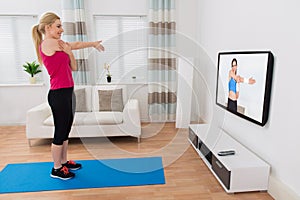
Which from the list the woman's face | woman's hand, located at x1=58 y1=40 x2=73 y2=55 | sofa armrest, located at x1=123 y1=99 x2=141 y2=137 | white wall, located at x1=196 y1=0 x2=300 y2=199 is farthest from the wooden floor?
the woman's face

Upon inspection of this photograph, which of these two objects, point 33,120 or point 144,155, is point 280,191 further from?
point 33,120

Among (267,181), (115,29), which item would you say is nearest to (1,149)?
(115,29)

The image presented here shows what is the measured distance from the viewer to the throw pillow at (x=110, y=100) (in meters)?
3.38

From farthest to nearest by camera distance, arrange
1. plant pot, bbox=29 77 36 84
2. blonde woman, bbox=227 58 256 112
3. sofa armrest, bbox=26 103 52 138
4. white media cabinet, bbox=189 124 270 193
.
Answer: plant pot, bbox=29 77 36 84 < sofa armrest, bbox=26 103 52 138 < blonde woman, bbox=227 58 256 112 < white media cabinet, bbox=189 124 270 193

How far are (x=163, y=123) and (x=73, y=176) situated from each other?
2.08m

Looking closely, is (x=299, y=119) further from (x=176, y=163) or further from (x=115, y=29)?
(x=115, y=29)

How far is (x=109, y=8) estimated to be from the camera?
12.6 feet

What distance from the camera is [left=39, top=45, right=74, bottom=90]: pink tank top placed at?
1.94 m

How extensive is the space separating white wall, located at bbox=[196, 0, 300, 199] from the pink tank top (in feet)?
5.74

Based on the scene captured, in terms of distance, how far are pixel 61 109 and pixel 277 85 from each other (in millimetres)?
1828

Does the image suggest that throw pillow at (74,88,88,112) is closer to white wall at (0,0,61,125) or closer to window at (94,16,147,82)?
window at (94,16,147,82)

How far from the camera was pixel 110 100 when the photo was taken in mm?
3391

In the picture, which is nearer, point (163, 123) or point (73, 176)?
point (73, 176)

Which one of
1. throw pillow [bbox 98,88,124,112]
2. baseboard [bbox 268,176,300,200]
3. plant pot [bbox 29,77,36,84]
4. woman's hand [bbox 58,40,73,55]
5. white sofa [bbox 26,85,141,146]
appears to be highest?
woman's hand [bbox 58,40,73,55]
